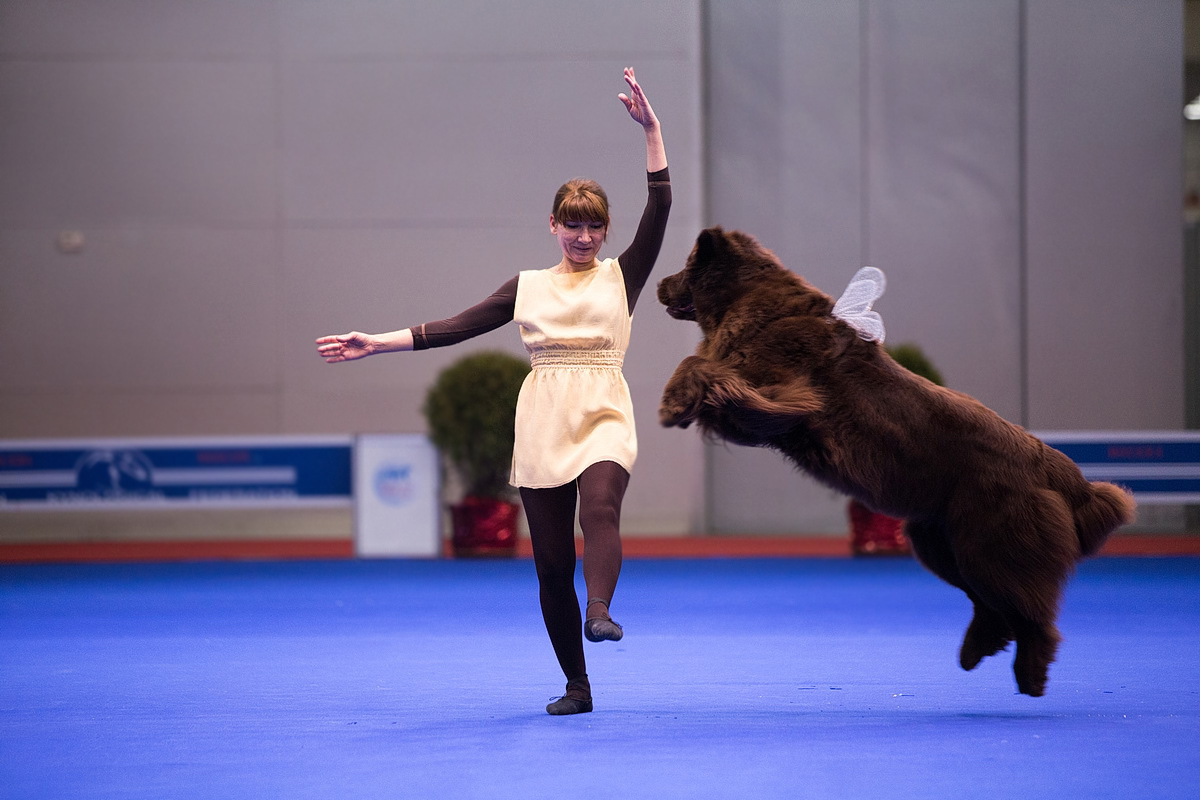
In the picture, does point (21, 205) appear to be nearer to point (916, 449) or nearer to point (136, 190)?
point (136, 190)

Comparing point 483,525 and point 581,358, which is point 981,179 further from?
point 581,358

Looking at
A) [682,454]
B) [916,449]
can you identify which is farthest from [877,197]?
[916,449]

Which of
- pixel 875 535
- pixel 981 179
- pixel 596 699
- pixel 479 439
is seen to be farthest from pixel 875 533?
pixel 596 699

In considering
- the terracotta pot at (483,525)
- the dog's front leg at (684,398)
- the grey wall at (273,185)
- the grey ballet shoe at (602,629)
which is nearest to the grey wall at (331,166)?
the grey wall at (273,185)

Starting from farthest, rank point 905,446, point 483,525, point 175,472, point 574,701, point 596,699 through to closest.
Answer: point 175,472, point 483,525, point 596,699, point 574,701, point 905,446

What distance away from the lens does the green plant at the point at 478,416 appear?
890 centimetres

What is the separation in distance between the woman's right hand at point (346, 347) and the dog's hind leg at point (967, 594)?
1.82 metres

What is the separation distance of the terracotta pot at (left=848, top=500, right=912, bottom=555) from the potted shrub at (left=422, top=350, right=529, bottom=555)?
275cm

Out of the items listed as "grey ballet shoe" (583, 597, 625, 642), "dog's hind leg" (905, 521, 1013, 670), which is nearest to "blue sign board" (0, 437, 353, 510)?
"dog's hind leg" (905, 521, 1013, 670)

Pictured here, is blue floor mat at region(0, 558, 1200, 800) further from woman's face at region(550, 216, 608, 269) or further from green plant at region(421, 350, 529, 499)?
green plant at region(421, 350, 529, 499)

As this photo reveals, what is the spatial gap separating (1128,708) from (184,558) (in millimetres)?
7788

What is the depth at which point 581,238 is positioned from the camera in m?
3.50

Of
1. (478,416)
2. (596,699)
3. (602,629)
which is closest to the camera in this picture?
(602,629)

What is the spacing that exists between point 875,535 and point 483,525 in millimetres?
3113
